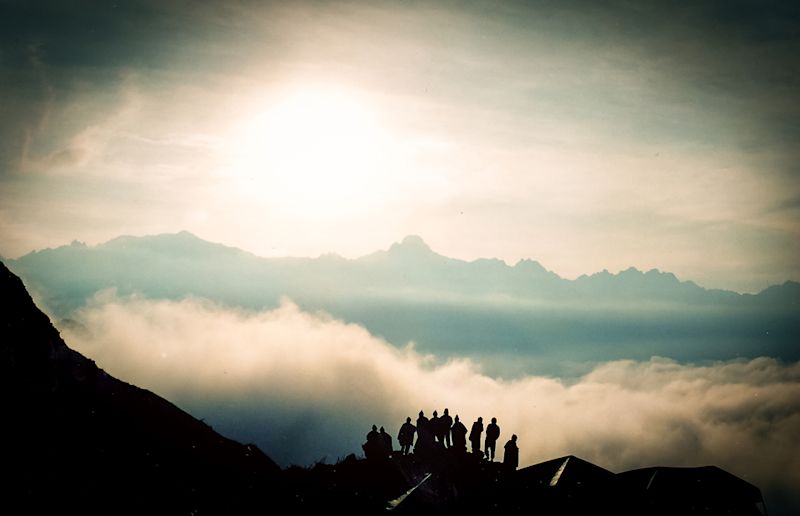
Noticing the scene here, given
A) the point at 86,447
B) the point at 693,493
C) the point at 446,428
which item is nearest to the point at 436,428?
the point at 446,428

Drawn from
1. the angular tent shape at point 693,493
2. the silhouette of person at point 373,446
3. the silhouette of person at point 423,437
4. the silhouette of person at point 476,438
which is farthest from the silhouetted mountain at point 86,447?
the angular tent shape at point 693,493

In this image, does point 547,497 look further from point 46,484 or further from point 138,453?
point 46,484

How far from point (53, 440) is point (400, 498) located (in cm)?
1406

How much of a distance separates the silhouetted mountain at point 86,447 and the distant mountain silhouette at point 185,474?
0.16ft

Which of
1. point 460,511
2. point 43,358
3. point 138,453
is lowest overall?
point 460,511

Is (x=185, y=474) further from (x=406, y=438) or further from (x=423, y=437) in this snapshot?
(x=406, y=438)

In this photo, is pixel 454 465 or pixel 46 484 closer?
pixel 46 484

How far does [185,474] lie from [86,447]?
12.7ft

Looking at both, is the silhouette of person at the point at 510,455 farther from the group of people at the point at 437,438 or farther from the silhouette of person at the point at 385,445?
the silhouette of person at the point at 385,445

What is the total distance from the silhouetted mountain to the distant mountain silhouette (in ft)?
0.16

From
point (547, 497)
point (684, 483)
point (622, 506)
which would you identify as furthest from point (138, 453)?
point (684, 483)

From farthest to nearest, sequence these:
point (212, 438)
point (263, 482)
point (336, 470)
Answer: point (336, 470)
point (212, 438)
point (263, 482)

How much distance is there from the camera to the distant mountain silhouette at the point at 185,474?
1944 centimetres

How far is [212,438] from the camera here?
91.4 feet
